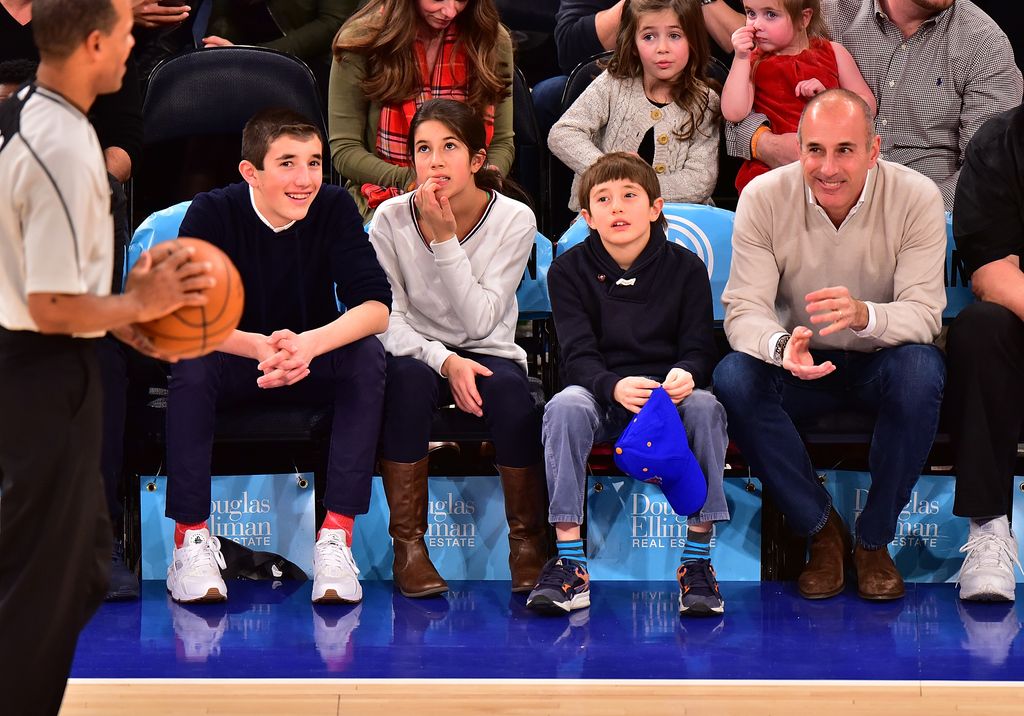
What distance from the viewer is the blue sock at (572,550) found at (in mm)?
3727

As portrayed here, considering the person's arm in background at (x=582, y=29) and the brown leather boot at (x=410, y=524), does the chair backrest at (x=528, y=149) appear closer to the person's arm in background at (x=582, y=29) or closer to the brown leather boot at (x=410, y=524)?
the person's arm in background at (x=582, y=29)

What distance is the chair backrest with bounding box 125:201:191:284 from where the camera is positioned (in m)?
4.27

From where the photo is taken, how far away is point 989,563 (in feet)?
12.3

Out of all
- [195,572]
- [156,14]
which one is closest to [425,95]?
[156,14]

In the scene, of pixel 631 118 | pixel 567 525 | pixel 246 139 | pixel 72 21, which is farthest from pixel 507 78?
pixel 72 21

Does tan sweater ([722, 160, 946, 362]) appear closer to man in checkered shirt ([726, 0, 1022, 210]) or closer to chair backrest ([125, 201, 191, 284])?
man in checkered shirt ([726, 0, 1022, 210])

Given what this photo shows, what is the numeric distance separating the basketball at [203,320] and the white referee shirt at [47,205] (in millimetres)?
144

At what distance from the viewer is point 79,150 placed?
93.0 inches

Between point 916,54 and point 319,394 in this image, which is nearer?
point 319,394

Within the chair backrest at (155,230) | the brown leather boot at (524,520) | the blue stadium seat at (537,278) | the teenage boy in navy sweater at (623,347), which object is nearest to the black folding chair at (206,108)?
the chair backrest at (155,230)

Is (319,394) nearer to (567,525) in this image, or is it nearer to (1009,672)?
(567,525)

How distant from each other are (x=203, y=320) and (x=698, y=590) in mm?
1723

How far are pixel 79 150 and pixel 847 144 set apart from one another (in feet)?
7.59

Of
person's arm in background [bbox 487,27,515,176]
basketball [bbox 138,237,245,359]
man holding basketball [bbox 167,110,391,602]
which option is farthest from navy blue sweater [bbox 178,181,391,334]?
basketball [bbox 138,237,245,359]
